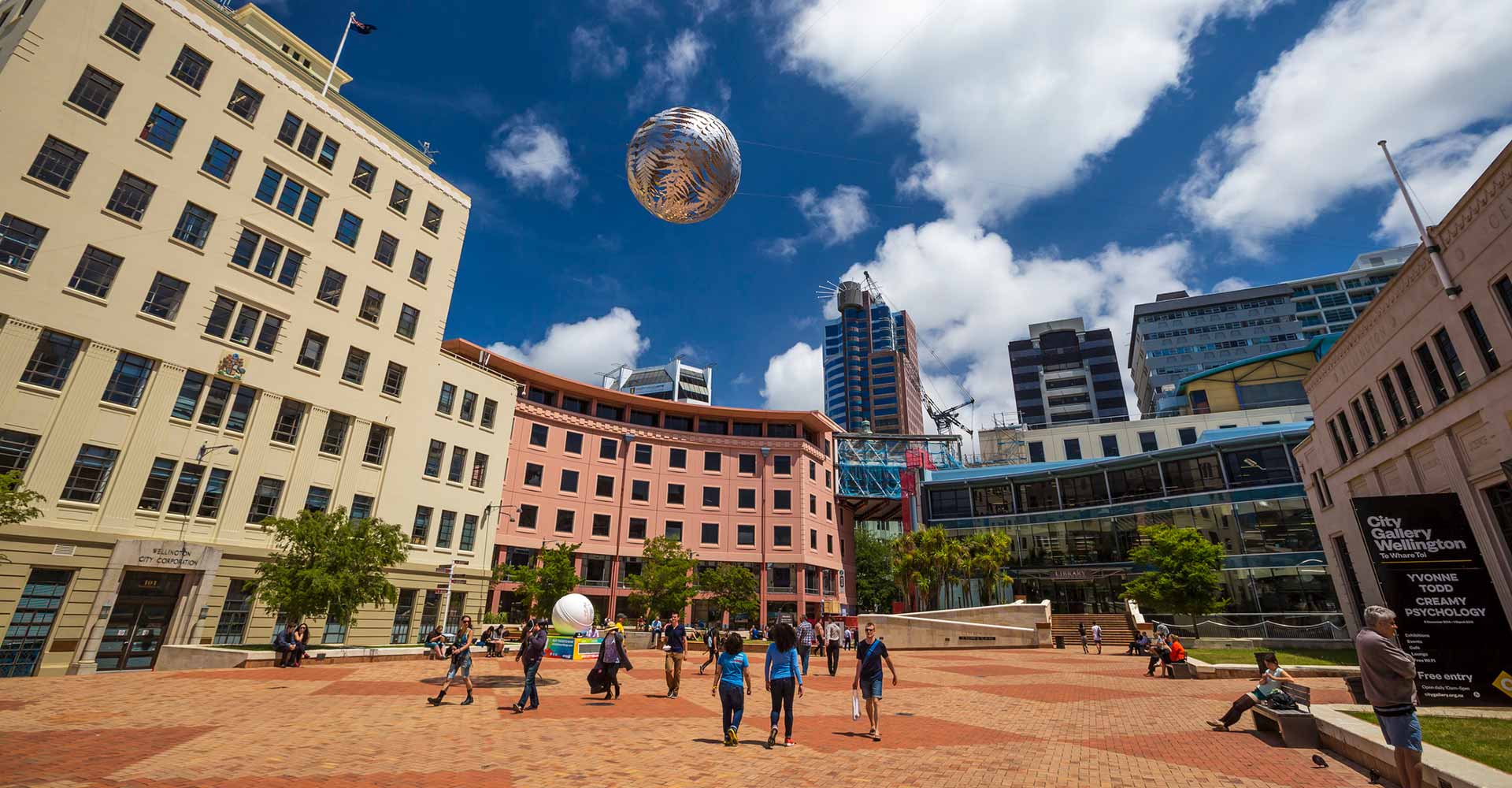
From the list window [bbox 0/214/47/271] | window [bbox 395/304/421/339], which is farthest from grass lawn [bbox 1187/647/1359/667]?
window [bbox 0/214/47/271]

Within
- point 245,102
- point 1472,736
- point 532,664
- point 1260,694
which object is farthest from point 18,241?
point 1472,736

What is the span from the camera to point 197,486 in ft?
76.7

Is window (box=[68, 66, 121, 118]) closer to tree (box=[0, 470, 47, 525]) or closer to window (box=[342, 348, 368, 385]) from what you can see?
window (box=[342, 348, 368, 385])

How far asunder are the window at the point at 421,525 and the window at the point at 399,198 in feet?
49.8

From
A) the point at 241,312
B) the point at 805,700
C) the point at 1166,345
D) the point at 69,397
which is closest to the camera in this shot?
→ the point at 805,700

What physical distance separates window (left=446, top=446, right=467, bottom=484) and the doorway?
12238mm

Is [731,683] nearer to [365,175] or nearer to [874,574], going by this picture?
[365,175]

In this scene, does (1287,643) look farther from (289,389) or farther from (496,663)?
(289,389)

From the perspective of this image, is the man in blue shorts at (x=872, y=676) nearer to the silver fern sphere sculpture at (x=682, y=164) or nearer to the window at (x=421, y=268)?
the silver fern sphere sculpture at (x=682, y=164)

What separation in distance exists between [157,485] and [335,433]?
21.8 ft

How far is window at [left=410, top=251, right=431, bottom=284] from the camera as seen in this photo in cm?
3294

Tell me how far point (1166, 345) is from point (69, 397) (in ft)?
428

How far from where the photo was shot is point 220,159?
84.1 feet

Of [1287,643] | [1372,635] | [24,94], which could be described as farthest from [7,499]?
[1287,643]
